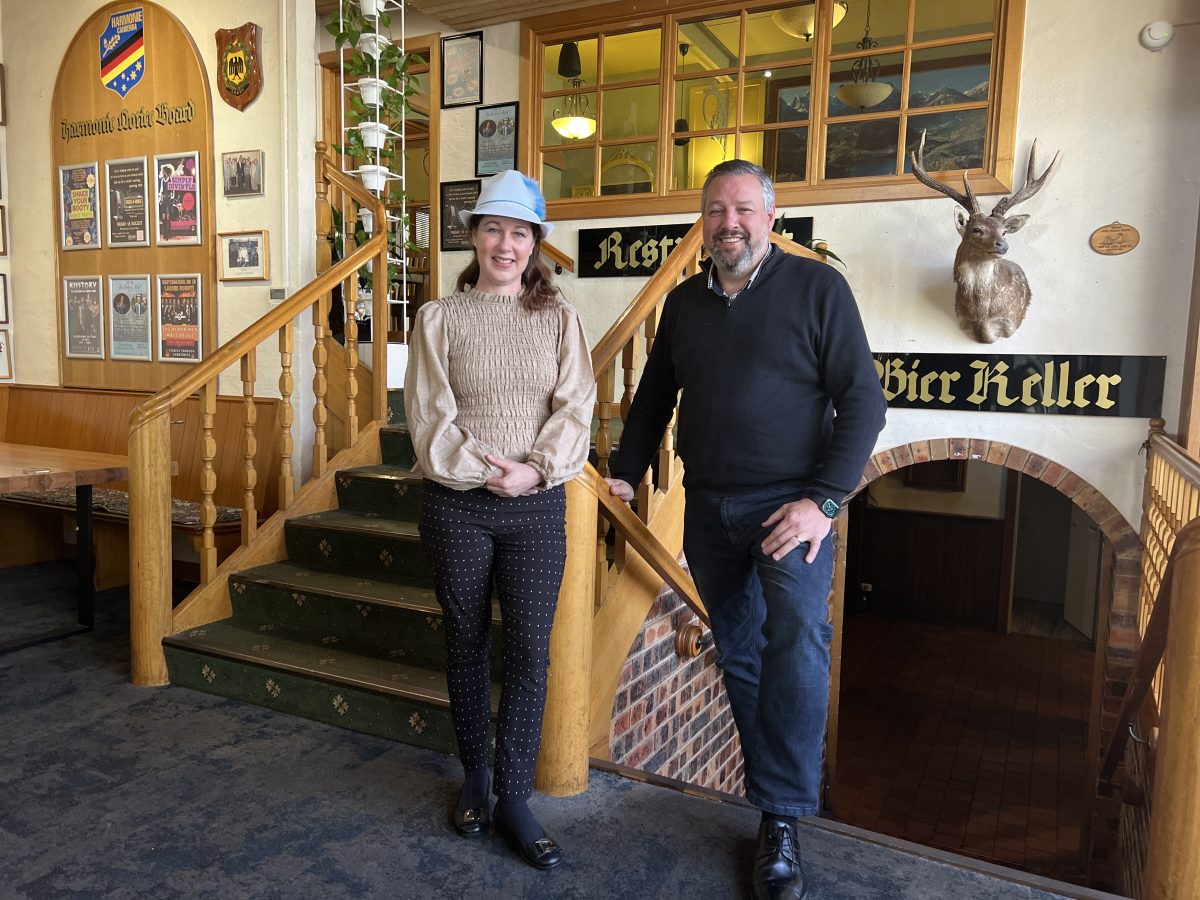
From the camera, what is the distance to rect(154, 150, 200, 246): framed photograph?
4.56m

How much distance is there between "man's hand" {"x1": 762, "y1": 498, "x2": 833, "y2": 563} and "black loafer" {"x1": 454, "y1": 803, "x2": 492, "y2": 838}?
0.98 meters

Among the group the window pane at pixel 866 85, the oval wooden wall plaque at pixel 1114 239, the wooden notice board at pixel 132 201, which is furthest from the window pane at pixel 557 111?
the oval wooden wall plaque at pixel 1114 239

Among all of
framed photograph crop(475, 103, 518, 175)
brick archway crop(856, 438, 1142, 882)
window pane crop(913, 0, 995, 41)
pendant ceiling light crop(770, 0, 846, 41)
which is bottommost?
brick archway crop(856, 438, 1142, 882)

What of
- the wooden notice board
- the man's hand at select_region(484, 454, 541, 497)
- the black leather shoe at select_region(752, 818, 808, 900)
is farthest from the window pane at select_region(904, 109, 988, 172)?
the wooden notice board

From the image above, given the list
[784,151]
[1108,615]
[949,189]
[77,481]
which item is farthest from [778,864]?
[784,151]

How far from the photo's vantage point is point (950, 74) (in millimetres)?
4422

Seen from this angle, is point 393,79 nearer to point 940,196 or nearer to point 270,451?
point 270,451

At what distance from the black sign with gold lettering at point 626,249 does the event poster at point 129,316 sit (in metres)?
2.52

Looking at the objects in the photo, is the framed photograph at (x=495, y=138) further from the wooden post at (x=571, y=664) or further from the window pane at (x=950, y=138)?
the wooden post at (x=571, y=664)

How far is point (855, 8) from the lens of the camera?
477 cm

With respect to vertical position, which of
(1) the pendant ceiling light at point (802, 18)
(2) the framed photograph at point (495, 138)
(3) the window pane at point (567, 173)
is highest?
(1) the pendant ceiling light at point (802, 18)

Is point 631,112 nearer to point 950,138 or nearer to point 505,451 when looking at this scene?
point 950,138

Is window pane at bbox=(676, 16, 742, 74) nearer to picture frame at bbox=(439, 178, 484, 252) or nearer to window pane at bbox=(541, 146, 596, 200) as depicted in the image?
window pane at bbox=(541, 146, 596, 200)

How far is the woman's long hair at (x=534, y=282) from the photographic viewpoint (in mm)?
1997
